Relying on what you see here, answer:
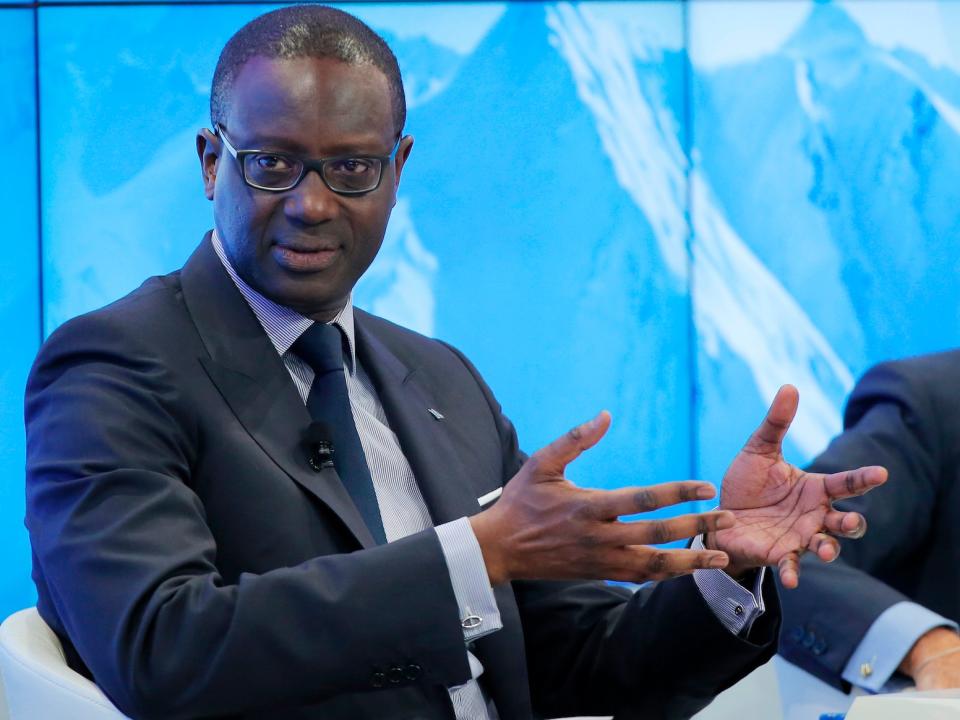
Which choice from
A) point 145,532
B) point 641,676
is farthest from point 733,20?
point 145,532

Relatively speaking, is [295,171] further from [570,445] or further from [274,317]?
[570,445]

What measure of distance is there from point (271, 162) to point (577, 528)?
85cm

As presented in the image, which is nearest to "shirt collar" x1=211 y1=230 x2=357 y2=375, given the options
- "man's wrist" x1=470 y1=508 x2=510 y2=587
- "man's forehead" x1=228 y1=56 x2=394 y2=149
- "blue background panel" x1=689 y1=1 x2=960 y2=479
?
"man's forehead" x1=228 y1=56 x2=394 y2=149

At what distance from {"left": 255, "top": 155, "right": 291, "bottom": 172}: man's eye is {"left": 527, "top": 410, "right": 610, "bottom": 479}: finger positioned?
754 mm

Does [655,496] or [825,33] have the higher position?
[825,33]

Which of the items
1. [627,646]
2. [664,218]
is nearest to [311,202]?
[627,646]

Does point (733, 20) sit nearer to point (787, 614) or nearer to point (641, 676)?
point (787, 614)

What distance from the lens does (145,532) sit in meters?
1.72

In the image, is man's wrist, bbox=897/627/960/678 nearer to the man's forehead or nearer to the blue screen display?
the man's forehead

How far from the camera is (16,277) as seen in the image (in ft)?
12.3

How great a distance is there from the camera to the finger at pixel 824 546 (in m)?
1.74

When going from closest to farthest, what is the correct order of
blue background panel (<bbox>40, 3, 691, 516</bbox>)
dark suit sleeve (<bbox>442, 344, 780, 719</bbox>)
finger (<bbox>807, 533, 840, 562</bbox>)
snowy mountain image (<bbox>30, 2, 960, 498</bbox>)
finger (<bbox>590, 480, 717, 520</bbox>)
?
1. finger (<bbox>590, 480, 717, 520</bbox>)
2. finger (<bbox>807, 533, 840, 562</bbox>)
3. dark suit sleeve (<bbox>442, 344, 780, 719</bbox>)
4. blue background panel (<bbox>40, 3, 691, 516</bbox>)
5. snowy mountain image (<bbox>30, 2, 960, 498</bbox>)

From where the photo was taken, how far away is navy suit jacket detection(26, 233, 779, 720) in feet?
5.40

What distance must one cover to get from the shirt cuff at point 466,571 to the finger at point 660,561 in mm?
177
